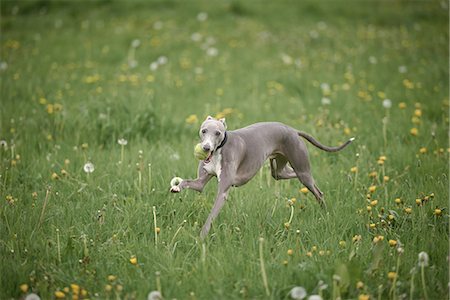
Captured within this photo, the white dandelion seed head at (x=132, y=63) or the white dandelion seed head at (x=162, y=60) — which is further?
the white dandelion seed head at (x=132, y=63)

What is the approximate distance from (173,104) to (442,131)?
337 centimetres

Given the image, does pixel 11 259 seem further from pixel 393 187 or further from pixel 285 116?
pixel 285 116

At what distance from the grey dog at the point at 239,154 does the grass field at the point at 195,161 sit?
33 cm

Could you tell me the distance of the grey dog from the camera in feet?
12.1

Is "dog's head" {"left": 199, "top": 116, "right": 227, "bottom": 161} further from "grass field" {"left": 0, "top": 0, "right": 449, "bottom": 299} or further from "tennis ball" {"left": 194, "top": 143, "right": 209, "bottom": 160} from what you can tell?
"grass field" {"left": 0, "top": 0, "right": 449, "bottom": 299}

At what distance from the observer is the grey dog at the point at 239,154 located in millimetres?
3688

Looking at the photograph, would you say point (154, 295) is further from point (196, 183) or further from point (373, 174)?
point (373, 174)

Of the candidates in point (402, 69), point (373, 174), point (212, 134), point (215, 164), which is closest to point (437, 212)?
point (373, 174)

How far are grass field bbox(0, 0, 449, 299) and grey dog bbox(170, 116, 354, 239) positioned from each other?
0.33m

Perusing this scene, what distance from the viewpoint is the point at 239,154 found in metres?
3.83

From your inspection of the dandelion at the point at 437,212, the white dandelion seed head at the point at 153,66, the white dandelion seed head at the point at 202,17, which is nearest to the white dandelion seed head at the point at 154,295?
the dandelion at the point at 437,212

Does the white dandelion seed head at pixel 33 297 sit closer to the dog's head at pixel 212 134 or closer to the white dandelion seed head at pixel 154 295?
the white dandelion seed head at pixel 154 295

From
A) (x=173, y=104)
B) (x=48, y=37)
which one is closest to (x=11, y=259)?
(x=173, y=104)

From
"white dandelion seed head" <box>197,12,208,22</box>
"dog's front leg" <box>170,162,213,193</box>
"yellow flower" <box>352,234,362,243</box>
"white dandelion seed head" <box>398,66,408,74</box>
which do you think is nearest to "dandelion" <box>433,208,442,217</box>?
"yellow flower" <box>352,234,362,243</box>
